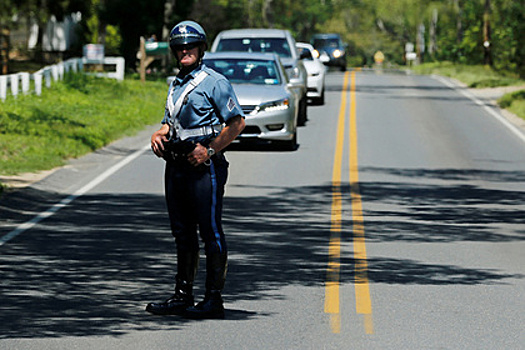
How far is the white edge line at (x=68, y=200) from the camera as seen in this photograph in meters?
12.3

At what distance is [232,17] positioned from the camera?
7988 cm

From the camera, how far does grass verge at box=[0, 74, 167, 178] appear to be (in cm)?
1995

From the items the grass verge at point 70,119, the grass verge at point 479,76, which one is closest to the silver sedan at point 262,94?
the grass verge at point 70,119

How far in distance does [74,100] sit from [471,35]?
4741cm

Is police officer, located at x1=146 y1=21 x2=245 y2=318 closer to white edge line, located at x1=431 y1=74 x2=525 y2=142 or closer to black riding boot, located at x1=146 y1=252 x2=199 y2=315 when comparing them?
black riding boot, located at x1=146 y1=252 x2=199 y2=315

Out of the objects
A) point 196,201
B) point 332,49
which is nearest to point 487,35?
point 332,49

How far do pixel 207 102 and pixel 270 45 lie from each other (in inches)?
784

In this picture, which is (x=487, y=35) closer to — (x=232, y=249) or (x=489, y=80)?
(x=489, y=80)

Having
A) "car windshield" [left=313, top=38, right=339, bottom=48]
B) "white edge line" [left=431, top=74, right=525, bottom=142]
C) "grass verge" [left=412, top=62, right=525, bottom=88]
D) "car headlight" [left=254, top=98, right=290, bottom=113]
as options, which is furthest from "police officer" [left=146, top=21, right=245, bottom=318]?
"car windshield" [left=313, top=38, right=339, bottom=48]

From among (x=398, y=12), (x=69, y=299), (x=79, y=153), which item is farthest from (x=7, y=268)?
(x=398, y=12)

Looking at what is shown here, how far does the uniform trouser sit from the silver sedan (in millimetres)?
12612

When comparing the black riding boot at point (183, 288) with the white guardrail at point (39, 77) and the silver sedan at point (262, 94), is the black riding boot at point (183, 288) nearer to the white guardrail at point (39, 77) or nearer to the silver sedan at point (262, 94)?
the silver sedan at point (262, 94)

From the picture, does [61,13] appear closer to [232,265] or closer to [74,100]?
[74,100]

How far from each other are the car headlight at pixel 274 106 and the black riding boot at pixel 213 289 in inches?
509
